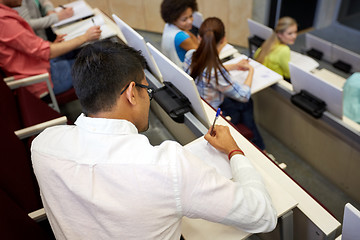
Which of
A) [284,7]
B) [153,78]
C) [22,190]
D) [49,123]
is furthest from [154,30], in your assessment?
[22,190]

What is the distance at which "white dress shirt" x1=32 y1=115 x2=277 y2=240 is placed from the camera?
0.79m

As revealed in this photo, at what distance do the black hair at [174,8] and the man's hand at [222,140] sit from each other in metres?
1.37

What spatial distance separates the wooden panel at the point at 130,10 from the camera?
4204mm

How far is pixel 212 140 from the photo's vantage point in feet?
4.11

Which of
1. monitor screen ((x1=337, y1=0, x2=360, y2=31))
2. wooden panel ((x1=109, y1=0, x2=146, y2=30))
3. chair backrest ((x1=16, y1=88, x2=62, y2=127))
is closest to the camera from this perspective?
chair backrest ((x1=16, y1=88, x2=62, y2=127))

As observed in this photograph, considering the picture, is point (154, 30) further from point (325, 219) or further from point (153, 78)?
point (325, 219)

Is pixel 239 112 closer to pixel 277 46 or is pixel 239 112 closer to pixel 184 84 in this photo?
pixel 277 46

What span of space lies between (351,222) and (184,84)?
0.85 meters

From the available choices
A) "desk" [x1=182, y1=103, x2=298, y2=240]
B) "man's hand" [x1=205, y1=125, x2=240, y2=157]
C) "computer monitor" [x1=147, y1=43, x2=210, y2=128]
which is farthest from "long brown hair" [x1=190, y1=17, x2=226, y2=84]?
"desk" [x1=182, y1=103, x2=298, y2=240]

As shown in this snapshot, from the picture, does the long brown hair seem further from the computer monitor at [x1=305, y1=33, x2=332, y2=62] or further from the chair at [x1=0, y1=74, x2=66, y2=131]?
the computer monitor at [x1=305, y1=33, x2=332, y2=62]

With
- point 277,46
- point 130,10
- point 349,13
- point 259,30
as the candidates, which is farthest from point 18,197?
point 349,13

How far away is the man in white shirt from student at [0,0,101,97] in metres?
1.30

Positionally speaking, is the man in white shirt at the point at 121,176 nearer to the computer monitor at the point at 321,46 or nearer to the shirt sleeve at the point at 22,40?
the shirt sleeve at the point at 22,40

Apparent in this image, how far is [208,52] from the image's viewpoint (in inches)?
73.2
